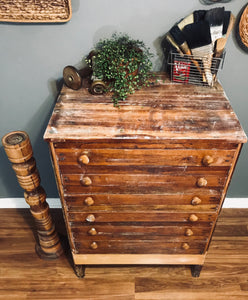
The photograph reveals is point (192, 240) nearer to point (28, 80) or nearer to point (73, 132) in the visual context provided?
point (73, 132)

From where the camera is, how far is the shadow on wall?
2023 millimetres

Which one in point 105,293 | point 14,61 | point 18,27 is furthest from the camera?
point 105,293

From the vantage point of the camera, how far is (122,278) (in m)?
2.10

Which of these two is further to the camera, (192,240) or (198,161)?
(192,240)

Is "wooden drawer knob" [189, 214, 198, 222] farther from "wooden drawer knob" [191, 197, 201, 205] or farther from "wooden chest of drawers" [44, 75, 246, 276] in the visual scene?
"wooden drawer knob" [191, 197, 201, 205]

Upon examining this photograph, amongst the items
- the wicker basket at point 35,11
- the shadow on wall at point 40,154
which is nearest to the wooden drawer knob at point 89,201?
the shadow on wall at point 40,154

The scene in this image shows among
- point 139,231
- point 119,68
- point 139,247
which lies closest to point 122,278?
point 139,247

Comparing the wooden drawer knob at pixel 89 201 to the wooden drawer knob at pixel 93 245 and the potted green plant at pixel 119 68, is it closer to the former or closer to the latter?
the wooden drawer knob at pixel 93 245

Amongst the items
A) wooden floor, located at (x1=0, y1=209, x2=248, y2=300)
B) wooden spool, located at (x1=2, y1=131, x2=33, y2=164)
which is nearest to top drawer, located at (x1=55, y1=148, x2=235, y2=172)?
wooden spool, located at (x1=2, y1=131, x2=33, y2=164)

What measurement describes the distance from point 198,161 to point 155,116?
31cm

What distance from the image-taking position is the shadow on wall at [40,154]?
2.02 metres

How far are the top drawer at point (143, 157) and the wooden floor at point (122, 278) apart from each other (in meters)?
1.06

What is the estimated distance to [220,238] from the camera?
7.69 feet

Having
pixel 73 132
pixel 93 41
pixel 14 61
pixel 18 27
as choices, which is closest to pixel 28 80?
pixel 14 61
